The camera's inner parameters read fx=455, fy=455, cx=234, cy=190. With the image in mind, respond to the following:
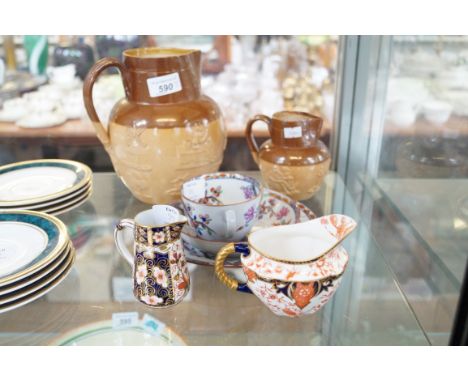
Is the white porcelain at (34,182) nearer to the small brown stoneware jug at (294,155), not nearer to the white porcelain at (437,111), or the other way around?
the small brown stoneware jug at (294,155)

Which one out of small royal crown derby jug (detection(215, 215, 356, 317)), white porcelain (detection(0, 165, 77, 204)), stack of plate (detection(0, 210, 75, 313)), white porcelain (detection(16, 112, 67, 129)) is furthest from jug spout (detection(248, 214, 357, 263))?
white porcelain (detection(16, 112, 67, 129))

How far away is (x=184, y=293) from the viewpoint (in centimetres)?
49

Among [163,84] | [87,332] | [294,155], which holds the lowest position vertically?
[87,332]

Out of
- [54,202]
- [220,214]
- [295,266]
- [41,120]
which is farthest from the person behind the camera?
[41,120]

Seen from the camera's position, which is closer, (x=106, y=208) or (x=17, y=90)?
(x=106, y=208)

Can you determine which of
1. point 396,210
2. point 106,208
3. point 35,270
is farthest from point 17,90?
point 396,210

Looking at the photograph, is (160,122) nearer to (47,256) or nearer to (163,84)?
(163,84)

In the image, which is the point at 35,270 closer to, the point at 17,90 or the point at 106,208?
the point at 106,208

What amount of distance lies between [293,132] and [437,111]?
19 cm

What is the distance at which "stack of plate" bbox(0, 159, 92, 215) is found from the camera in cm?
63

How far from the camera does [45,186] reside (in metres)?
0.69

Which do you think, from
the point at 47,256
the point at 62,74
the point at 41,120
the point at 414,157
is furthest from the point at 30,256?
the point at 62,74
